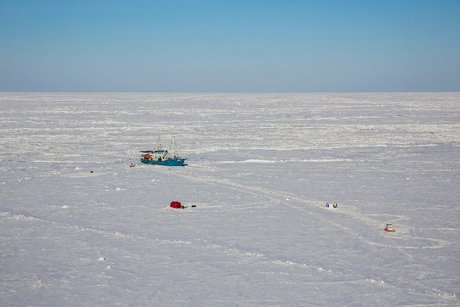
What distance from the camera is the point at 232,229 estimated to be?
40.7 ft

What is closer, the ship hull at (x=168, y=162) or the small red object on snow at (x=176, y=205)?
the small red object on snow at (x=176, y=205)

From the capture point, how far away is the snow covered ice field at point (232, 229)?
895 cm

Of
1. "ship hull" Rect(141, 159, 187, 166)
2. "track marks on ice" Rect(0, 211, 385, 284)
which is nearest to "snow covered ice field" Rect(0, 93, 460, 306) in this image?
"track marks on ice" Rect(0, 211, 385, 284)

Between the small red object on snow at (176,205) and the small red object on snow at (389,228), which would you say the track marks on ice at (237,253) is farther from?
the small red object on snow at (389,228)

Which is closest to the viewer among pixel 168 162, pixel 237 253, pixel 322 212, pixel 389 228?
pixel 237 253

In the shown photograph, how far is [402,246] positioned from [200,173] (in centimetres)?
980

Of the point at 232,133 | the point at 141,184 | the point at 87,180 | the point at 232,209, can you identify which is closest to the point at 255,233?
the point at 232,209

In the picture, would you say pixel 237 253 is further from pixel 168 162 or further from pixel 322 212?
pixel 168 162

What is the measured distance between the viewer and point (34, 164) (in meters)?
21.7

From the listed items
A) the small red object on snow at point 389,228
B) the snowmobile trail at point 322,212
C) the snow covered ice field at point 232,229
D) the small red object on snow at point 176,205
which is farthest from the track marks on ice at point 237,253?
the small red object on snow at point 389,228

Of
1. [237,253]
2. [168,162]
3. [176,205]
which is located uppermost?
[168,162]

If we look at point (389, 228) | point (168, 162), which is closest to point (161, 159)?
point (168, 162)

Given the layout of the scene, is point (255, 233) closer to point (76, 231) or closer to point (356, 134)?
point (76, 231)

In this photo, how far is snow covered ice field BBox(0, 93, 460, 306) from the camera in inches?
352
